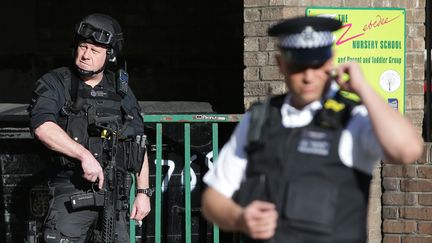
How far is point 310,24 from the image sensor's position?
265cm

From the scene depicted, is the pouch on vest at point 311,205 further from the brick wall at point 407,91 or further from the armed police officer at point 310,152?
the brick wall at point 407,91

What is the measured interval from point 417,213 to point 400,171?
0.97 ft

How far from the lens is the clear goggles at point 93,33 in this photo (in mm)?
4504

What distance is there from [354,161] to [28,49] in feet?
17.5

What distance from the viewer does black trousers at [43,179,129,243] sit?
4.41 m

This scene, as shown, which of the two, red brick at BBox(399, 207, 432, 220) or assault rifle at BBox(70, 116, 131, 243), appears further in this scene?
red brick at BBox(399, 207, 432, 220)

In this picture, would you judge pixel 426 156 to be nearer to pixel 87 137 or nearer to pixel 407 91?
pixel 407 91

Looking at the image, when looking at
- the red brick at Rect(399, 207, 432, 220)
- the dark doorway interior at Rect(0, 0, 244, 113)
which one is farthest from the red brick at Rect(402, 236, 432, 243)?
the dark doorway interior at Rect(0, 0, 244, 113)

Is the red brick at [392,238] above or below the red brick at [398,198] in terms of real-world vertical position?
below

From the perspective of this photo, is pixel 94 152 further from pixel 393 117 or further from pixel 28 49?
pixel 28 49

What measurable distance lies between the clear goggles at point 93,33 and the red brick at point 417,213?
2.40 metres

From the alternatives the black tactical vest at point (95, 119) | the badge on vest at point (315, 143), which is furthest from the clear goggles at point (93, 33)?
the badge on vest at point (315, 143)

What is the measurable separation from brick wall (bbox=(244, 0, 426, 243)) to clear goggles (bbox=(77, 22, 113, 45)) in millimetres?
1465

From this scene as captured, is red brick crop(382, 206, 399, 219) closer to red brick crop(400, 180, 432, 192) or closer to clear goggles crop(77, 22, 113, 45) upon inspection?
red brick crop(400, 180, 432, 192)
